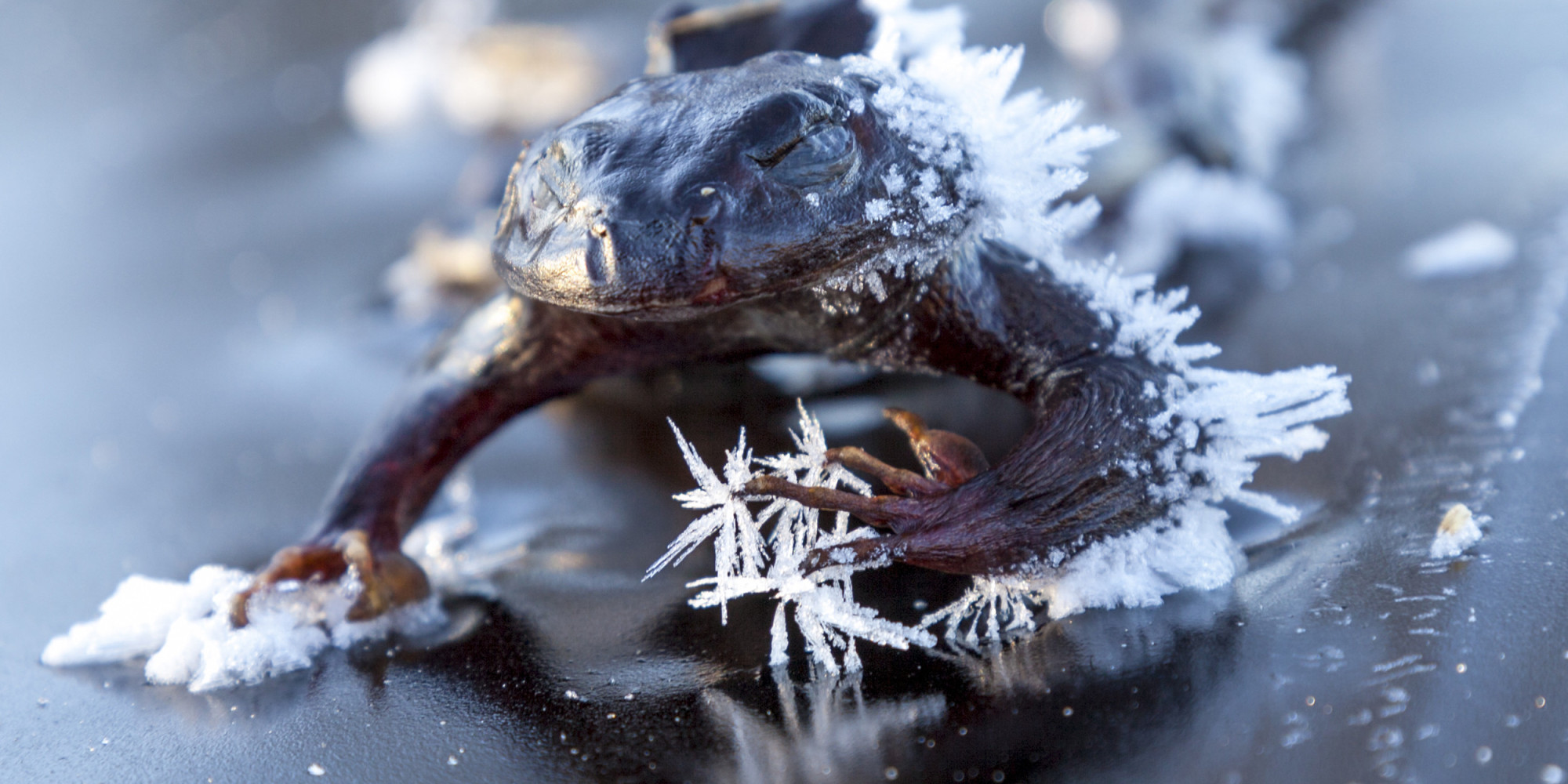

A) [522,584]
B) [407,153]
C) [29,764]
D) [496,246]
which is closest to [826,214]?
[496,246]

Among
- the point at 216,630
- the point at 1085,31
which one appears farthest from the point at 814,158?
the point at 1085,31

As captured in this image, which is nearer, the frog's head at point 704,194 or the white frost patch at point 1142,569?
the frog's head at point 704,194

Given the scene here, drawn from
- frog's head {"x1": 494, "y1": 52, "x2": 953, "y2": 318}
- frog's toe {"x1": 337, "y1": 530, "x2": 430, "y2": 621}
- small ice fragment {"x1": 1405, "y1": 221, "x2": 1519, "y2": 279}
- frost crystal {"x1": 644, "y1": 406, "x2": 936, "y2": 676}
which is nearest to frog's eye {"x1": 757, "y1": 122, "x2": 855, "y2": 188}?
frog's head {"x1": 494, "y1": 52, "x2": 953, "y2": 318}

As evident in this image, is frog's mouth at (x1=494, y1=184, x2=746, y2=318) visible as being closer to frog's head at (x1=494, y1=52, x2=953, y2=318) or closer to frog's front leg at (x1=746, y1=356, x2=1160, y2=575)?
frog's head at (x1=494, y1=52, x2=953, y2=318)

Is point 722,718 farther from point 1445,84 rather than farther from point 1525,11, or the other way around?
point 1525,11

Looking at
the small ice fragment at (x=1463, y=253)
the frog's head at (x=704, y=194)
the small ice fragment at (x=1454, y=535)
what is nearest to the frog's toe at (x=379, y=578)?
the frog's head at (x=704, y=194)

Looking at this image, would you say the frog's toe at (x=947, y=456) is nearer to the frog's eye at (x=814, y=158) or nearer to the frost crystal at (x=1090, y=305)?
the frost crystal at (x=1090, y=305)
